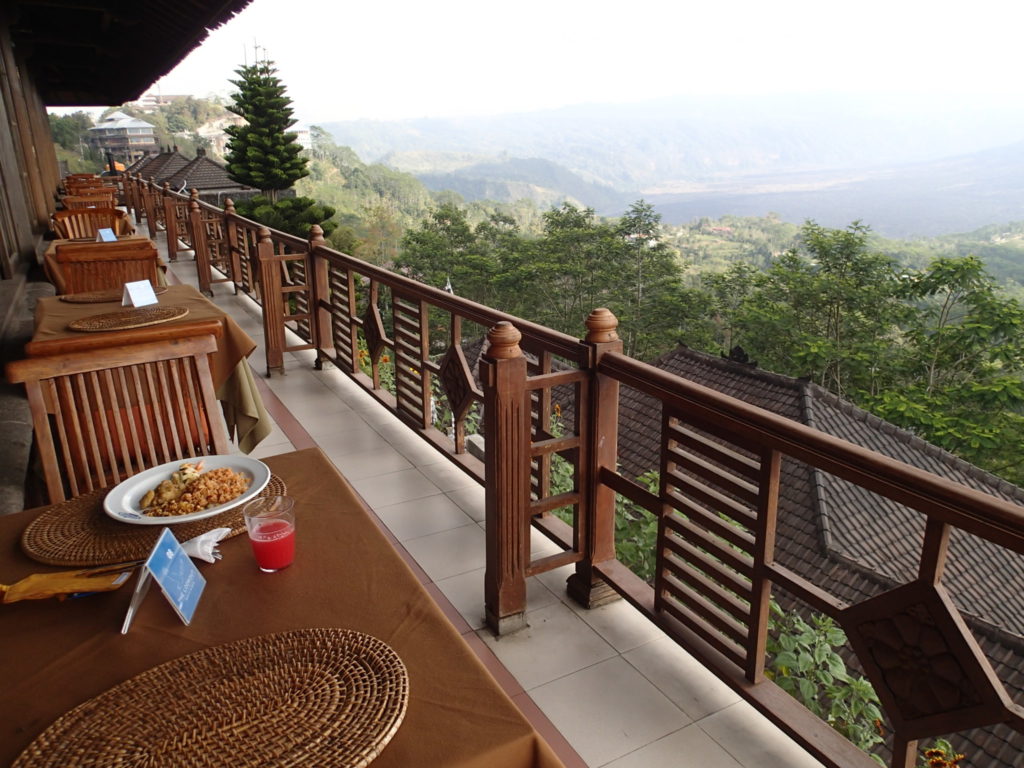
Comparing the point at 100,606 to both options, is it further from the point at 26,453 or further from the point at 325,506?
the point at 26,453

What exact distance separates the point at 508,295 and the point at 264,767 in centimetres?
3286

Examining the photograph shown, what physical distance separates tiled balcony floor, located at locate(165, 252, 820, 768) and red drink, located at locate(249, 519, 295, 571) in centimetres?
90

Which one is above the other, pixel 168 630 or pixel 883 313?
pixel 168 630

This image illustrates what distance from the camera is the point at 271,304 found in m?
4.71

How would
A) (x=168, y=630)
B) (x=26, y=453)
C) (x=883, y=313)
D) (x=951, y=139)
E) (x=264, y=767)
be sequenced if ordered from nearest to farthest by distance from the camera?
1. (x=264, y=767)
2. (x=168, y=630)
3. (x=26, y=453)
4. (x=883, y=313)
5. (x=951, y=139)

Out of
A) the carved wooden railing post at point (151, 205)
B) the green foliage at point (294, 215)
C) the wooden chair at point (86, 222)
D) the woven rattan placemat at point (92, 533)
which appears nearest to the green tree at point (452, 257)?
the green foliage at point (294, 215)

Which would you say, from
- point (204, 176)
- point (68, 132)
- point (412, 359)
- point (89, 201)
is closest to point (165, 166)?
point (204, 176)

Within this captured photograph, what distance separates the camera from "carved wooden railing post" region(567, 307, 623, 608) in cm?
204

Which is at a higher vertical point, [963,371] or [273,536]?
[273,536]

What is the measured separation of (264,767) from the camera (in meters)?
0.70

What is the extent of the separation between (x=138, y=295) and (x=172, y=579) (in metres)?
2.12

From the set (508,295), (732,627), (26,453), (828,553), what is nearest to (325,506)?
(732,627)

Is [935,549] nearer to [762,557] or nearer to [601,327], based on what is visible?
[762,557]

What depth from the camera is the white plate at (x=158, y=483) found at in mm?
1205
